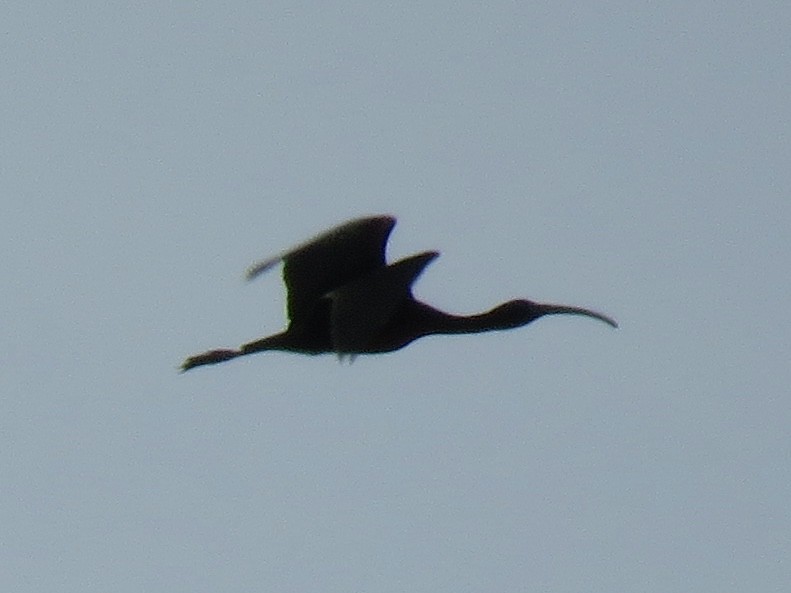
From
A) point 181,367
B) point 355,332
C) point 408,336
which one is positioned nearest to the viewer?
point 355,332

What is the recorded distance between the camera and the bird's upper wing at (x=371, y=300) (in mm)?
17062

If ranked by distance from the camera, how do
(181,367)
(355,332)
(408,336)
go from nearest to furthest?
1. (355,332)
2. (408,336)
3. (181,367)

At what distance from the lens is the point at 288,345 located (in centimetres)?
1831

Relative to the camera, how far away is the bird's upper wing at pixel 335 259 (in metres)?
17.9

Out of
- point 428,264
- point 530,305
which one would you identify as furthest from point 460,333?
point 428,264

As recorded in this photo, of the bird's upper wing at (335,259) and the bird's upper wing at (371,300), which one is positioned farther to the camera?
the bird's upper wing at (335,259)

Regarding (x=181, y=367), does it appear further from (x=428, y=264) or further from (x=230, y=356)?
(x=428, y=264)

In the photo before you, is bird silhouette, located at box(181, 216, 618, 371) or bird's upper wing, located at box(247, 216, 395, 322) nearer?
bird silhouette, located at box(181, 216, 618, 371)

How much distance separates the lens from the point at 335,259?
18016mm

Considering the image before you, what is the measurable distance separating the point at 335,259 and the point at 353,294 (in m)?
0.52

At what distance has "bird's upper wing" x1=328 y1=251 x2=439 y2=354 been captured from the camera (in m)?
17.1

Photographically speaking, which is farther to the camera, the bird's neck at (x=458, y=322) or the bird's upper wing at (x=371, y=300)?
the bird's neck at (x=458, y=322)

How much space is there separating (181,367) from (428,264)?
3289 millimetres

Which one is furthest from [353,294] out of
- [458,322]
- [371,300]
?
[458,322]
